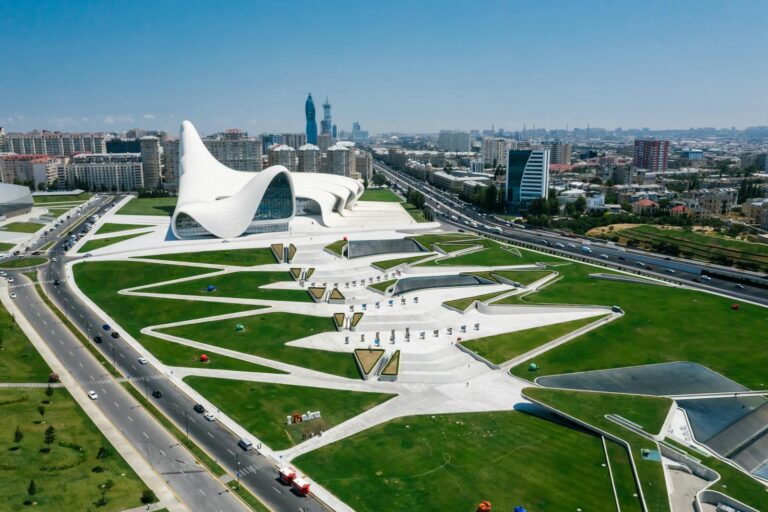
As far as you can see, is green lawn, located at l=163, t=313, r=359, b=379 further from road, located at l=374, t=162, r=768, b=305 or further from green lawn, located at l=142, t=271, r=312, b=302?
road, located at l=374, t=162, r=768, b=305

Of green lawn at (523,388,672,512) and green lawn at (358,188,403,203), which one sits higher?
green lawn at (358,188,403,203)

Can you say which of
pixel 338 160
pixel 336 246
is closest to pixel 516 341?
pixel 336 246

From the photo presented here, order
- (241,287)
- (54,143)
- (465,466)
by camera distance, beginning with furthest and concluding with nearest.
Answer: (54,143) < (241,287) < (465,466)

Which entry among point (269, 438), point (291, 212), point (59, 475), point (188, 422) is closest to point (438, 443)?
point (269, 438)

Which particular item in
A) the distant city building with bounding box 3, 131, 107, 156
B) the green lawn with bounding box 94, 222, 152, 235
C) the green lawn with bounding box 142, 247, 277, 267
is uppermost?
the distant city building with bounding box 3, 131, 107, 156

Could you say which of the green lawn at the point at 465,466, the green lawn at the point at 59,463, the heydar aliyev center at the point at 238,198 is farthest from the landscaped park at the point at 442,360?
the heydar aliyev center at the point at 238,198

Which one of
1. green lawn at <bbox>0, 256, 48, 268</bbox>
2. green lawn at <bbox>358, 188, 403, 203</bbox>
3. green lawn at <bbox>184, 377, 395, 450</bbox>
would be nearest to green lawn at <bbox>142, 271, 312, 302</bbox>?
green lawn at <bbox>0, 256, 48, 268</bbox>

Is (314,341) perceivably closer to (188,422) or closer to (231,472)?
(188,422)

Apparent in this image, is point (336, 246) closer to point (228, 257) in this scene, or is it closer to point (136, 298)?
point (228, 257)
